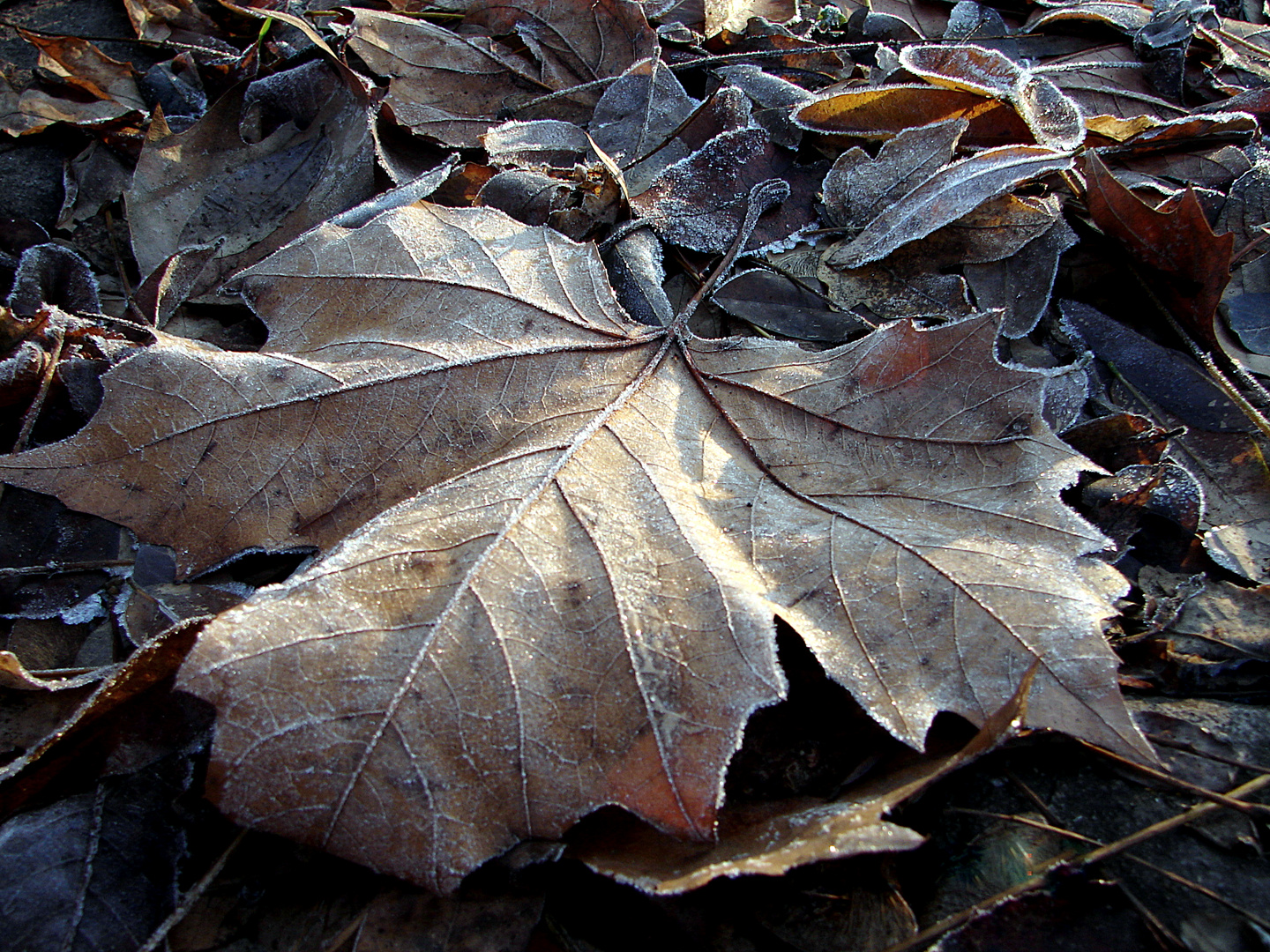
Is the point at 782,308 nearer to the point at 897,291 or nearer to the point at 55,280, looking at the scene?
the point at 897,291

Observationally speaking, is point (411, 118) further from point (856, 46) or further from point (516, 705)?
point (516, 705)

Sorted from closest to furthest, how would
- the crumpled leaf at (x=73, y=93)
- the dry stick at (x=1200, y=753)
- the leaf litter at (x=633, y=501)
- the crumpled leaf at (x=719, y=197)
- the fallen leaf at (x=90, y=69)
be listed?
the leaf litter at (x=633, y=501), the dry stick at (x=1200, y=753), the crumpled leaf at (x=719, y=197), the crumpled leaf at (x=73, y=93), the fallen leaf at (x=90, y=69)

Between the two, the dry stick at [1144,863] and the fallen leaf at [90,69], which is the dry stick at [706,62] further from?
the dry stick at [1144,863]

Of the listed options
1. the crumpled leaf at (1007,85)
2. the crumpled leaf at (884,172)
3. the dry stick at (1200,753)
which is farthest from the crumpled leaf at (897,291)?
the dry stick at (1200,753)

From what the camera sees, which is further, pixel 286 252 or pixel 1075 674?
pixel 286 252

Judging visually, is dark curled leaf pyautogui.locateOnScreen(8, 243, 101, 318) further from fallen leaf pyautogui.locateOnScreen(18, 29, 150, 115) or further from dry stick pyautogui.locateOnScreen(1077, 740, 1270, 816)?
dry stick pyautogui.locateOnScreen(1077, 740, 1270, 816)

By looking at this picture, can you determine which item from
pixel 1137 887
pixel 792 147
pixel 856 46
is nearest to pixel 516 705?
Result: pixel 1137 887

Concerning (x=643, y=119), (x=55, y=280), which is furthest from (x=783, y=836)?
(x=55, y=280)

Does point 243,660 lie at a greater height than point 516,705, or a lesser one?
greater
